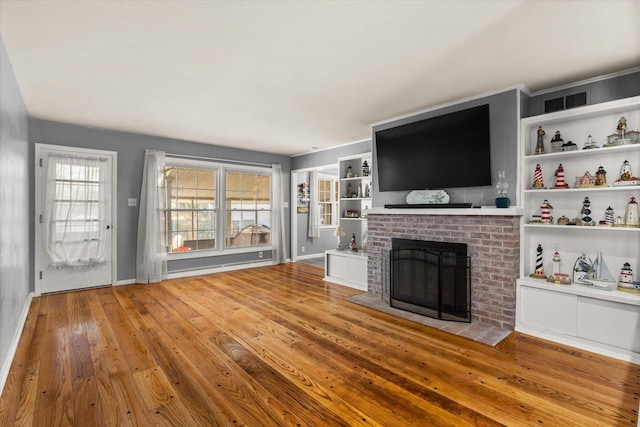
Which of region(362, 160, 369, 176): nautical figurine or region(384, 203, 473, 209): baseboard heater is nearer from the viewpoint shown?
region(384, 203, 473, 209): baseboard heater

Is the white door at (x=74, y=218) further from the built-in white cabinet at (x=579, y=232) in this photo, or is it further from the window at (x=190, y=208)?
the built-in white cabinet at (x=579, y=232)

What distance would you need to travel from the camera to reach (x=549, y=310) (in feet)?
9.84

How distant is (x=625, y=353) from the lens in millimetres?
2594

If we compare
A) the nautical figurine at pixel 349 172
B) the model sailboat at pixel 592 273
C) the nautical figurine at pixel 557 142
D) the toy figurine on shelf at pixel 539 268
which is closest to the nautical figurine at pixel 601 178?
the nautical figurine at pixel 557 142

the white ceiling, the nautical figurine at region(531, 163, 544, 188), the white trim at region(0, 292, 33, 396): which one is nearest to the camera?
the white ceiling

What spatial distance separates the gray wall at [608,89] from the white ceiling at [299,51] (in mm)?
131

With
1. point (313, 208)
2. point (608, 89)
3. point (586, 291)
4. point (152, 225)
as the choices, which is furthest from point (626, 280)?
point (152, 225)

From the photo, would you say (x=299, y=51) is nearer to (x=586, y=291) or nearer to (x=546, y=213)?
(x=546, y=213)

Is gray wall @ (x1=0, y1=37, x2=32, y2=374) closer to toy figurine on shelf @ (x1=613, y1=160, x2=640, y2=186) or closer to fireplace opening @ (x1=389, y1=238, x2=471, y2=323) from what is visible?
fireplace opening @ (x1=389, y1=238, x2=471, y2=323)

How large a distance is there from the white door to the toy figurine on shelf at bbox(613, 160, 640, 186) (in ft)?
21.2

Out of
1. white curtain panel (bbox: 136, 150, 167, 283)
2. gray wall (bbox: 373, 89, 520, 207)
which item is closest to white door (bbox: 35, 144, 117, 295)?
white curtain panel (bbox: 136, 150, 167, 283)

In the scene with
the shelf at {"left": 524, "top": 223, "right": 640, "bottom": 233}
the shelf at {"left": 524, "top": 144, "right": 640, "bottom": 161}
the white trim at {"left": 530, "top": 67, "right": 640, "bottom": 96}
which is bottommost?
the shelf at {"left": 524, "top": 223, "right": 640, "bottom": 233}

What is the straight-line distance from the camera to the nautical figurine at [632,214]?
2760 mm

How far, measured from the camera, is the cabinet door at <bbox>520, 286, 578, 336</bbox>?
287 centimetres
